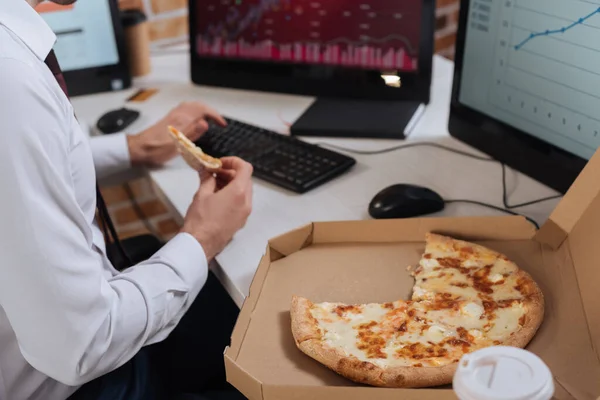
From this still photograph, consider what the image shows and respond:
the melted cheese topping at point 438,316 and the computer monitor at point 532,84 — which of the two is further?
the computer monitor at point 532,84

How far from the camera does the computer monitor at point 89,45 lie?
64.5 inches

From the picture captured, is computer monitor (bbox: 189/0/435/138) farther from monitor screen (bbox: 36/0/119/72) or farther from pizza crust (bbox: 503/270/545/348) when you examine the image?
pizza crust (bbox: 503/270/545/348)

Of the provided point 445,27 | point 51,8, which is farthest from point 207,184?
point 445,27

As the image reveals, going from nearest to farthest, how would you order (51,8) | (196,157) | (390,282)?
(390,282) → (196,157) → (51,8)

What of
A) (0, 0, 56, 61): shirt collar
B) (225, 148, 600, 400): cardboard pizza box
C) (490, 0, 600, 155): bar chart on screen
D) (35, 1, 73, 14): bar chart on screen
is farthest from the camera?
(35, 1, 73, 14): bar chart on screen

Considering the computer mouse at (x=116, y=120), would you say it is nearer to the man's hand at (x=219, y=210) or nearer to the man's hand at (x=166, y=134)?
the man's hand at (x=166, y=134)

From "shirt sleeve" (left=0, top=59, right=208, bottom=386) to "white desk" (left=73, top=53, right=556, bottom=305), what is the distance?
8.3 inches

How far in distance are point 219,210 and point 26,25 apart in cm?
39

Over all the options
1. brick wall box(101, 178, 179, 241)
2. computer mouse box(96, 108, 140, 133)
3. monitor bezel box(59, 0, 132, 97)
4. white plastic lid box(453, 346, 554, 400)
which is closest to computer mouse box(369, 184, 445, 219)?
white plastic lid box(453, 346, 554, 400)

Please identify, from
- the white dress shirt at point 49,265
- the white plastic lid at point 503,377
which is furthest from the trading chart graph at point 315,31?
the white plastic lid at point 503,377

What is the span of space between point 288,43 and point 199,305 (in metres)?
0.68

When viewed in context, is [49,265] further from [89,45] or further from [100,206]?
[89,45]

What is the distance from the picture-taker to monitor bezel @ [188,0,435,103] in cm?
147

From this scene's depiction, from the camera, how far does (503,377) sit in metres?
0.51
